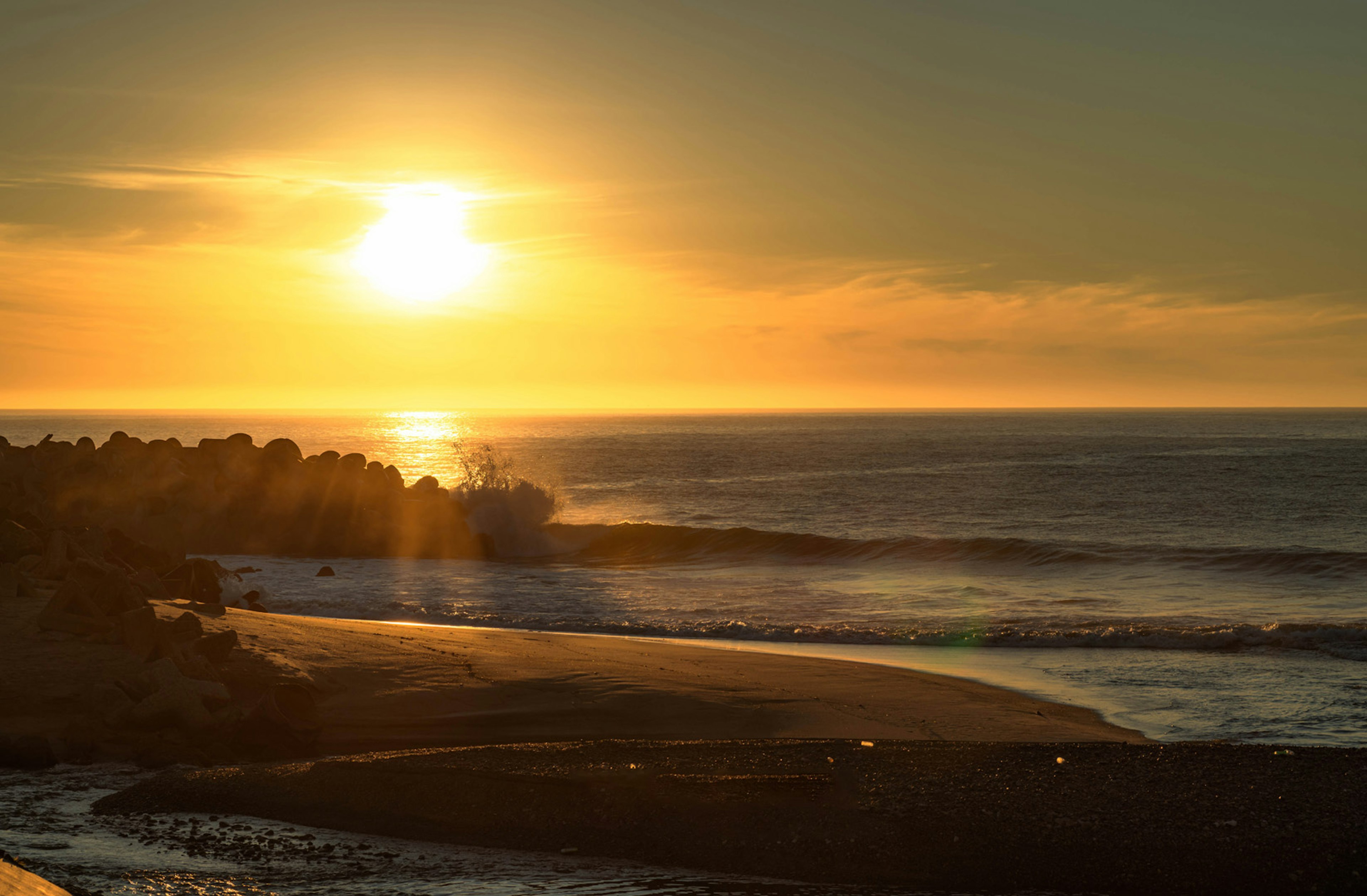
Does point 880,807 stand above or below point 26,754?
below

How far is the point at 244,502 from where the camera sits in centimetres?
2877

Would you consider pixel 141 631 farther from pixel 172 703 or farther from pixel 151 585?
pixel 151 585

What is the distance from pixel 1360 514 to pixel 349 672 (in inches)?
1617

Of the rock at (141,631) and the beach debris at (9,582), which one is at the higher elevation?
the beach debris at (9,582)

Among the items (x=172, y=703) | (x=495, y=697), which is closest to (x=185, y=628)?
(x=172, y=703)

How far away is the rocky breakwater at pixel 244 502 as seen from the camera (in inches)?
1076

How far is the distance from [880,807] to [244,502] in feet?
85.4

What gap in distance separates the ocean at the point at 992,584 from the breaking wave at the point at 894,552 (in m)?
0.11

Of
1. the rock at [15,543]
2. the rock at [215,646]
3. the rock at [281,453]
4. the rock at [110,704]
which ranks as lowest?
the rock at [110,704]

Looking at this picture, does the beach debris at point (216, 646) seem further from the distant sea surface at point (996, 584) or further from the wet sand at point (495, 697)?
the distant sea surface at point (996, 584)

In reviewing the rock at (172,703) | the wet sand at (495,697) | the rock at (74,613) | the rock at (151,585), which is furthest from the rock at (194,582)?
the rock at (172,703)

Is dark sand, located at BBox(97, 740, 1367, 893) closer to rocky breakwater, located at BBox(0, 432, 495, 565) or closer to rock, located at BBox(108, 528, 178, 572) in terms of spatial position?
rock, located at BBox(108, 528, 178, 572)

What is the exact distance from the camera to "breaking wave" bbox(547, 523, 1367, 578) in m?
25.3

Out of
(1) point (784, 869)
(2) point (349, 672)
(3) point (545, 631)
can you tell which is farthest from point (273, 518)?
(1) point (784, 869)
